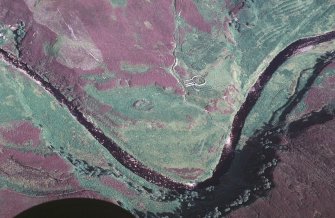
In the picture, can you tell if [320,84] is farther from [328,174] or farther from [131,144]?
[131,144]

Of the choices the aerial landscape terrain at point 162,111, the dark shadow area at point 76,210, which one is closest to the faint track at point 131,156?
the aerial landscape terrain at point 162,111

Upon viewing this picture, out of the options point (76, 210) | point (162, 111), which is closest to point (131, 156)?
point (162, 111)

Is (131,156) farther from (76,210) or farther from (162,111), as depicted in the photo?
(76,210)

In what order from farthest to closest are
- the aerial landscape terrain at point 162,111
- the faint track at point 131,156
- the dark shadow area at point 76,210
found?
the faint track at point 131,156
the aerial landscape terrain at point 162,111
the dark shadow area at point 76,210

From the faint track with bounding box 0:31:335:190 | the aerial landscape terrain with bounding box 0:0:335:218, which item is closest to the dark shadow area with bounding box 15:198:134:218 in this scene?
the aerial landscape terrain with bounding box 0:0:335:218

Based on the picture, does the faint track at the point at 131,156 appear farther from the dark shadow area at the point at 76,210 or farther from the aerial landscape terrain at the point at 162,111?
the dark shadow area at the point at 76,210

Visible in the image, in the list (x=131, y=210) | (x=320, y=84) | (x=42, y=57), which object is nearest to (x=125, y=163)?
(x=131, y=210)

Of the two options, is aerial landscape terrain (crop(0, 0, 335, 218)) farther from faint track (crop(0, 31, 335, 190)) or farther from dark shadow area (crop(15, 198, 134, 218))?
dark shadow area (crop(15, 198, 134, 218))
